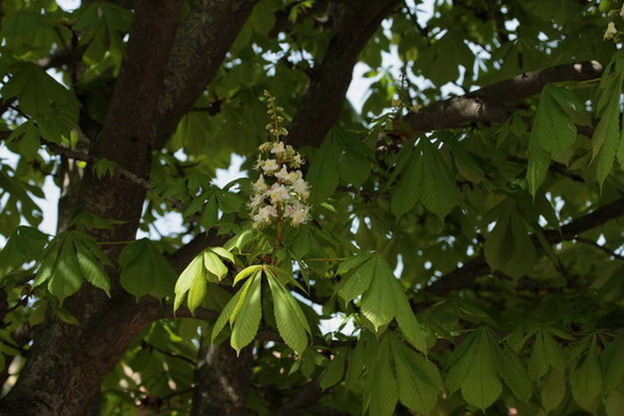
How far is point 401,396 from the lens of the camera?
227 centimetres

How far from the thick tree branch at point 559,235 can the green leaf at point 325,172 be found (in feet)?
4.23

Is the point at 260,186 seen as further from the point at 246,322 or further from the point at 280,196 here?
the point at 246,322

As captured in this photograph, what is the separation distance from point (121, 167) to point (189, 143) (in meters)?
1.05

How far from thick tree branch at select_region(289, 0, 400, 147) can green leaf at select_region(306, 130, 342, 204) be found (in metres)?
0.86

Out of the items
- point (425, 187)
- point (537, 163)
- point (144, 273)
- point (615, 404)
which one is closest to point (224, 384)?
point (144, 273)

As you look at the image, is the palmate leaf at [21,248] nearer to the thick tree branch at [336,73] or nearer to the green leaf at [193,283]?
the green leaf at [193,283]

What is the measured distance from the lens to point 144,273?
2537 millimetres

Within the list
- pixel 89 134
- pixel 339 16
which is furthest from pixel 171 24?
pixel 339 16

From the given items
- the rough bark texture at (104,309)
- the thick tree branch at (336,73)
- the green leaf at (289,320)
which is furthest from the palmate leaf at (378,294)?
the thick tree branch at (336,73)

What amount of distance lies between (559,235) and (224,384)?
1.47 m

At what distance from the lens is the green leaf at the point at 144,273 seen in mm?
2527

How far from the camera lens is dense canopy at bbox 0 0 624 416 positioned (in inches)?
83.3

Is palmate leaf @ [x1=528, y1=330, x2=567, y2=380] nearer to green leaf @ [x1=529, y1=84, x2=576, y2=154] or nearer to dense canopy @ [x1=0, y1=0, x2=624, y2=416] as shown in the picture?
dense canopy @ [x1=0, y1=0, x2=624, y2=416]

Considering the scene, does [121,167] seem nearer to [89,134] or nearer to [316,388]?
[89,134]
